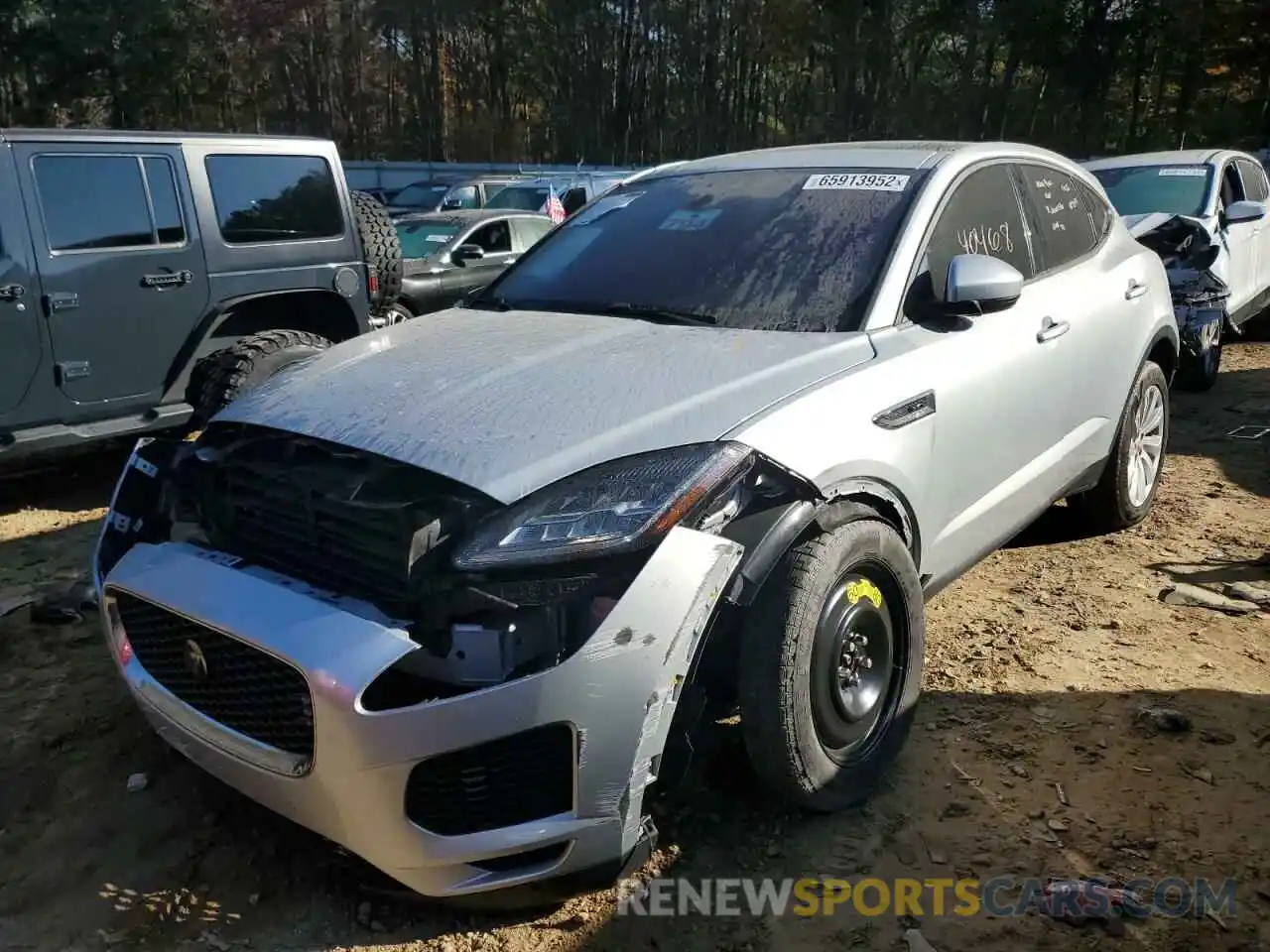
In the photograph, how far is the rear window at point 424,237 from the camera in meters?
9.93

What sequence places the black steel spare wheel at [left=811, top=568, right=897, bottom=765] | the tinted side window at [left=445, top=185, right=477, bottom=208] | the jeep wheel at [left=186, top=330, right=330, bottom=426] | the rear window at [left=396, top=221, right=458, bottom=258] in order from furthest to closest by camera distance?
the tinted side window at [left=445, top=185, right=477, bottom=208] < the rear window at [left=396, top=221, right=458, bottom=258] < the jeep wheel at [left=186, top=330, right=330, bottom=426] < the black steel spare wheel at [left=811, top=568, right=897, bottom=765]

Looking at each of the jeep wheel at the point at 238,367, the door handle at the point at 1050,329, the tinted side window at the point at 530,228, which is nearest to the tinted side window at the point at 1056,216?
the door handle at the point at 1050,329

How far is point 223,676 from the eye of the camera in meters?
2.30

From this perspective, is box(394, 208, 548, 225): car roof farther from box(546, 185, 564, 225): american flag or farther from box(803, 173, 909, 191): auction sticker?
box(803, 173, 909, 191): auction sticker

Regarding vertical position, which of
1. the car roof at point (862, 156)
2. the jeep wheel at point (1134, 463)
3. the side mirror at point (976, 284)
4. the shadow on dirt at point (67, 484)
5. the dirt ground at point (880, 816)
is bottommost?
the shadow on dirt at point (67, 484)

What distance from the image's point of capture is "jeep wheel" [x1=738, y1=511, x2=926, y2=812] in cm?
247

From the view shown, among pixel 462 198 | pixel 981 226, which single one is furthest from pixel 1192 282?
pixel 462 198

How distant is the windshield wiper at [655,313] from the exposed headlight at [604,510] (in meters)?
0.93

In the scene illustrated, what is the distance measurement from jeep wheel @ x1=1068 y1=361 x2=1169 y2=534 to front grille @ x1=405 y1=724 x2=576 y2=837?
328cm

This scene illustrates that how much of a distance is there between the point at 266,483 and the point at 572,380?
0.80m

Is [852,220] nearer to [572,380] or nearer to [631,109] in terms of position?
[572,380]

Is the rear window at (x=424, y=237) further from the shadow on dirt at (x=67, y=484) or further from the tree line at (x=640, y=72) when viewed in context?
the tree line at (x=640, y=72)

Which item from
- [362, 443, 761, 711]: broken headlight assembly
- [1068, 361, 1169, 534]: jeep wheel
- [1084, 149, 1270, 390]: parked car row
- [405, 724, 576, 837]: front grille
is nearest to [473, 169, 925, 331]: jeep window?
[362, 443, 761, 711]: broken headlight assembly

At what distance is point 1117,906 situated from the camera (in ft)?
8.04
